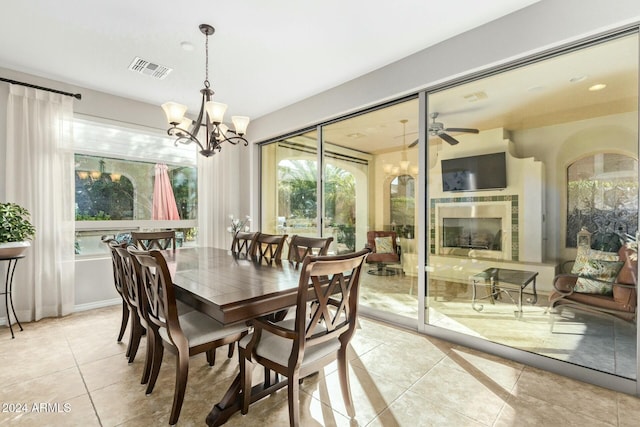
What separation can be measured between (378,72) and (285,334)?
2.88m

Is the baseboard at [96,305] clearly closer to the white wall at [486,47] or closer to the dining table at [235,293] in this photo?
the dining table at [235,293]

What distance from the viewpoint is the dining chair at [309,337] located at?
1.47 meters

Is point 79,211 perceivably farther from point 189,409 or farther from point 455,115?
point 455,115

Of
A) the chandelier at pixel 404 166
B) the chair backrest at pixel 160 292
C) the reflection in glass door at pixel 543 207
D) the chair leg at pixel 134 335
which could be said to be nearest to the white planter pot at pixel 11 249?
the chair leg at pixel 134 335


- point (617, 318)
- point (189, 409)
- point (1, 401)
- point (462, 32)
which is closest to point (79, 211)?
point (1, 401)

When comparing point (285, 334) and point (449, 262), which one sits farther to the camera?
point (449, 262)

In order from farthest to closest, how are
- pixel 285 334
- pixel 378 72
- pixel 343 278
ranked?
pixel 378 72 → pixel 343 278 → pixel 285 334

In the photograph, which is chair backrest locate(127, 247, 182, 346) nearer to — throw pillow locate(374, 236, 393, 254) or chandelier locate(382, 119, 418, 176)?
throw pillow locate(374, 236, 393, 254)

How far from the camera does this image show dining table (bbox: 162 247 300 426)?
4.95 ft

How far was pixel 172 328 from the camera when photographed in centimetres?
164

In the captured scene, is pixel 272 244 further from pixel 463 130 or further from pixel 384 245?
pixel 463 130

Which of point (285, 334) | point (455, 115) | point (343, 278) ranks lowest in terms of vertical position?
point (285, 334)

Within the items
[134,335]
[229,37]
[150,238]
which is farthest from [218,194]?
[134,335]

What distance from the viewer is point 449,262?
9.82 ft
